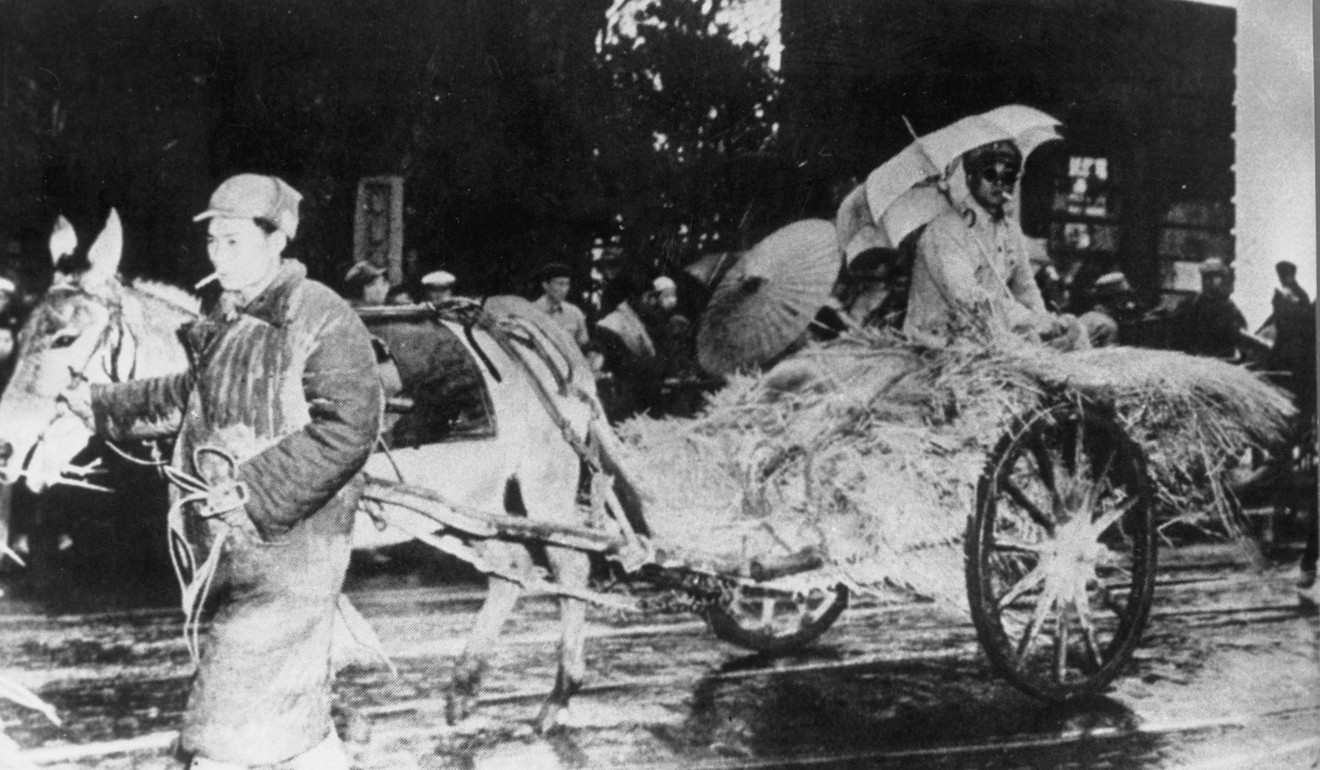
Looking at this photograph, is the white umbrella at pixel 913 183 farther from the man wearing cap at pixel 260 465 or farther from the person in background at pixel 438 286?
the man wearing cap at pixel 260 465

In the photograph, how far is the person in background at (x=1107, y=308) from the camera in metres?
3.39

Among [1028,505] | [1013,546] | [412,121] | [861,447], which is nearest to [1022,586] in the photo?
[1013,546]

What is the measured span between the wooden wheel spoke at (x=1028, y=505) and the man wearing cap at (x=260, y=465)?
5.97 feet

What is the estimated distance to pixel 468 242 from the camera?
9.29 ft

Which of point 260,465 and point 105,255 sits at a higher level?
point 105,255

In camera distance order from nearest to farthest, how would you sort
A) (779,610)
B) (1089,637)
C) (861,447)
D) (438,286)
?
(438,286)
(861,447)
(779,610)
(1089,637)

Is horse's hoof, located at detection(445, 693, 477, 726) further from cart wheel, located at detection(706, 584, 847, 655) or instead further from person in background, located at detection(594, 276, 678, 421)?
person in background, located at detection(594, 276, 678, 421)

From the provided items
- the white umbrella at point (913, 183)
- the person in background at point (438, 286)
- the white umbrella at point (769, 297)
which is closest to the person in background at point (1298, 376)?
the white umbrella at point (913, 183)

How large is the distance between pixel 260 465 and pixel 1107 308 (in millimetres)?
2654

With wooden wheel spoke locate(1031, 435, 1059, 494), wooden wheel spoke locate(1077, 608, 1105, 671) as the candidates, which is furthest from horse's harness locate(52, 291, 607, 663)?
wooden wheel spoke locate(1077, 608, 1105, 671)

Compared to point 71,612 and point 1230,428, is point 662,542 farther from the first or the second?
point 1230,428

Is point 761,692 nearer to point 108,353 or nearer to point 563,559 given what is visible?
point 563,559

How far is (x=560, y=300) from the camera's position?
2895 millimetres

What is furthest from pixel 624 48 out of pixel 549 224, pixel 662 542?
pixel 662 542
